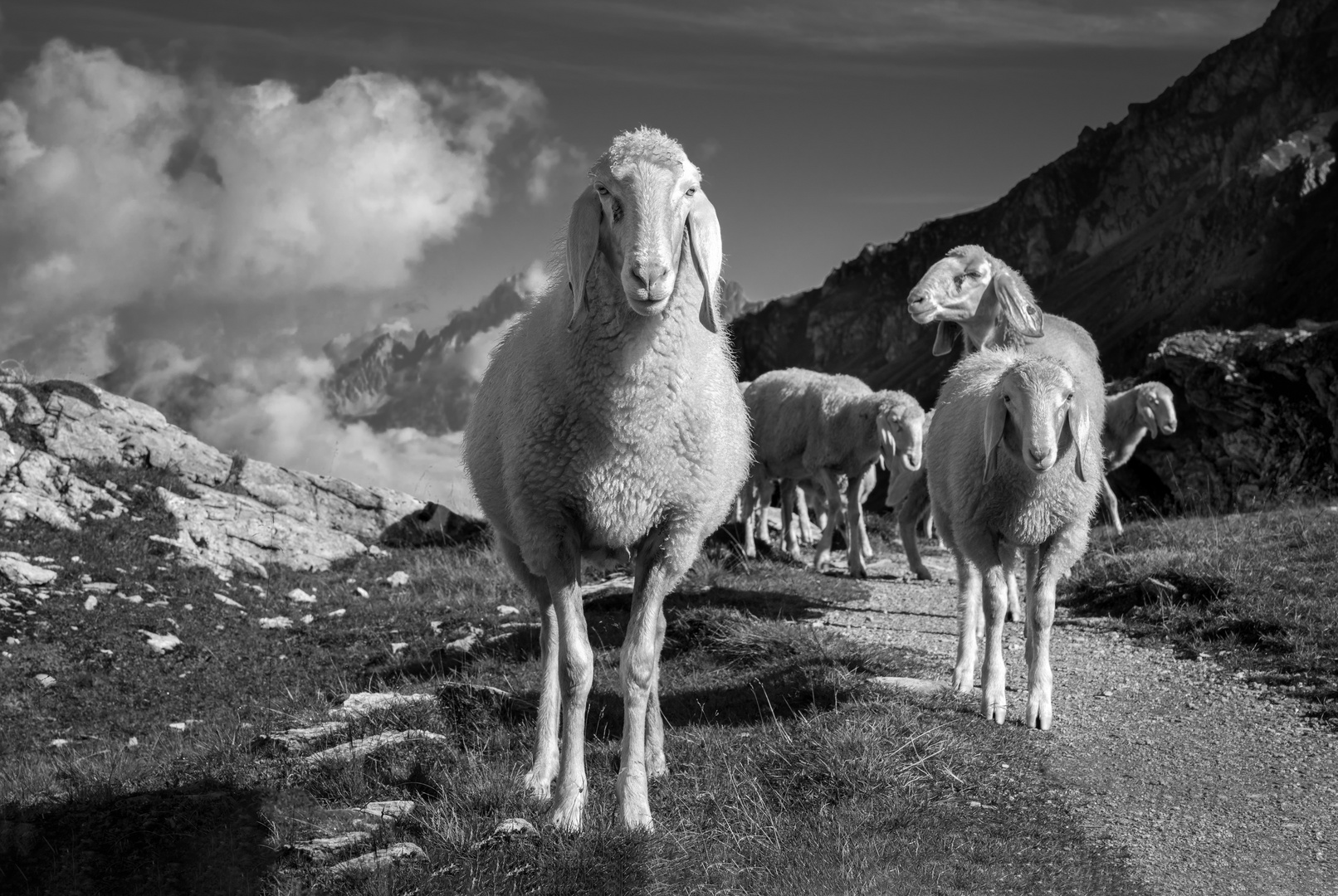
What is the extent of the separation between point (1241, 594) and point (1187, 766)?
3.63m

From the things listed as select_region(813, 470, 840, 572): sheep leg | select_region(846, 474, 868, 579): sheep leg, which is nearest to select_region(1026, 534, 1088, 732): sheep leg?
select_region(846, 474, 868, 579): sheep leg

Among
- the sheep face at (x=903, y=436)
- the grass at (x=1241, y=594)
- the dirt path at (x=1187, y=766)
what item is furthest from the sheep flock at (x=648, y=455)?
the sheep face at (x=903, y=436)

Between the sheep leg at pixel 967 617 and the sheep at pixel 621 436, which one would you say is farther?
the sheep leg at pixel 967 617

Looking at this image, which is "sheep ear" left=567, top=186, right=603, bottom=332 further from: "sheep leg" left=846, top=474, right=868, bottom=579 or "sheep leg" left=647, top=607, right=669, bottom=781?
"sheep leg" left=846, top=474, right=868, bottom=579

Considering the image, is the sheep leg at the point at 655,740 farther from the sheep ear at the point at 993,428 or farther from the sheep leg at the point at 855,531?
the sheep leg at the point at 855,531

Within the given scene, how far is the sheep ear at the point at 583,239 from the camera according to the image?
537 centimetres

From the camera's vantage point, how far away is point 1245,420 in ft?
65.1

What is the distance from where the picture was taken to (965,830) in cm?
600

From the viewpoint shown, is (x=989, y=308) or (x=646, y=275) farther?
(x=989, y=308)

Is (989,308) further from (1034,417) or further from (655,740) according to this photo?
(655,740)

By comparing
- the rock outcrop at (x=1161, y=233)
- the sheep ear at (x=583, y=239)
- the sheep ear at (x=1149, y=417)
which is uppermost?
the rock outcrop at (x=1161, y=233)

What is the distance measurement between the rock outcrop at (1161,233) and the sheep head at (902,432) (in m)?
30.8

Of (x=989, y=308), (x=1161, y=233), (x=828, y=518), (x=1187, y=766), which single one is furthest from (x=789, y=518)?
(x=1161, y=233)

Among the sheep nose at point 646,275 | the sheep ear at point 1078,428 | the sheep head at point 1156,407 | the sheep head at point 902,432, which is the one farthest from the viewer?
the sheep head at point 1156,407
